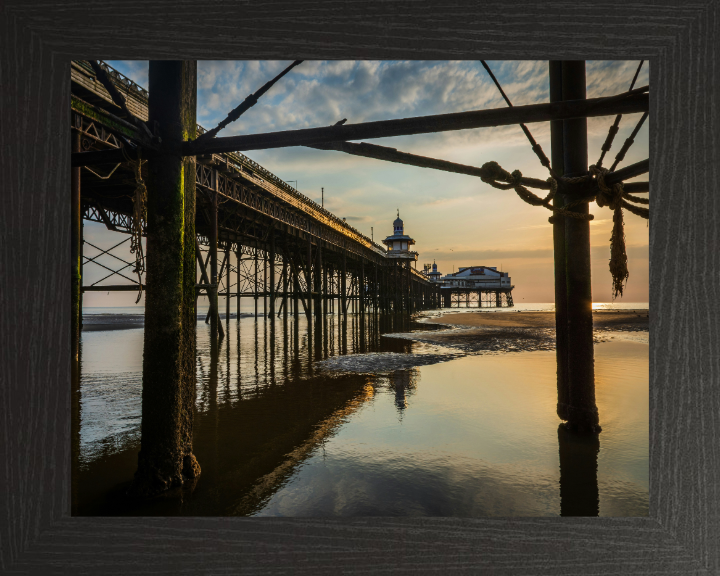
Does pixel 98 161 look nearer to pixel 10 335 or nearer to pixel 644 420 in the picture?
pixel 10 335

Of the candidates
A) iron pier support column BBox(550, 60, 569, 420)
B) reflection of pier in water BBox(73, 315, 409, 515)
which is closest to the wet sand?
reflection of pier in water BBox(73, 315, 409, 515)

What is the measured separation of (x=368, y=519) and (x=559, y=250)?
3.78 meters

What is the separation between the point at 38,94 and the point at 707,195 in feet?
8.47

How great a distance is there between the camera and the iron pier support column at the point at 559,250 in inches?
159

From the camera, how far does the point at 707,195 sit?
1.46 meters

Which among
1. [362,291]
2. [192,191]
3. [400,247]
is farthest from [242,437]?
[400,247]

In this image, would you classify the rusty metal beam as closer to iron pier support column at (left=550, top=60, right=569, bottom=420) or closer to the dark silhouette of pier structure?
the dark silhouette of pier structure

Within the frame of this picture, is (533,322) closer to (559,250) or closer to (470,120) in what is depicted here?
(559,250)

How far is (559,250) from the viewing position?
169 inches

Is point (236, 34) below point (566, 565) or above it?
above

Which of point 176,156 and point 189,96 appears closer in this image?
point 176,156

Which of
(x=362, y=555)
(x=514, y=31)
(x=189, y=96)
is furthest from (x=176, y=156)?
(x=362, y=555)

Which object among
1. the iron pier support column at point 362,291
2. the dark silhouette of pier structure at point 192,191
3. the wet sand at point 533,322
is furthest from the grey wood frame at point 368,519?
the iron pier support column at point 362,291

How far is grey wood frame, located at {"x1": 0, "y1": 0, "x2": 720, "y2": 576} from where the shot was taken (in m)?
1.42
